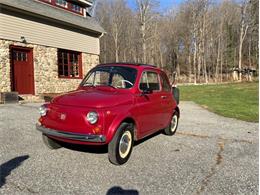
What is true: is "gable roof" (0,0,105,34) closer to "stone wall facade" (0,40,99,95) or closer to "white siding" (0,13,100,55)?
"white siding" (0,13,100,55)

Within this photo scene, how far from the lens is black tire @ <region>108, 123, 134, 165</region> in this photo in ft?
18.1

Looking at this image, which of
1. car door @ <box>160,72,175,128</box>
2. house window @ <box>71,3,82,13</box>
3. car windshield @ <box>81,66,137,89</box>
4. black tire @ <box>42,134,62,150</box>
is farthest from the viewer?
house window @ <box>71,3,82,13</box>

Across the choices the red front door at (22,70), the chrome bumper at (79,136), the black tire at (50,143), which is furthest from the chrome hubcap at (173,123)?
the red front door at (22,70)

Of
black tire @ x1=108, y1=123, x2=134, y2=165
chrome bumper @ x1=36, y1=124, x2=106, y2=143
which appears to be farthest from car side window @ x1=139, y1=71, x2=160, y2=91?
chrome bumper @ x1=36, y1=124, x2=106, y2=143

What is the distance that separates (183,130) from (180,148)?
235 centimetres

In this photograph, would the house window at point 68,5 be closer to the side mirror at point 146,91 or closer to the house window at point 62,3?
the house window at point 62,3

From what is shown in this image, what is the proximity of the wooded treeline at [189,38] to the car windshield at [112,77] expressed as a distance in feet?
145

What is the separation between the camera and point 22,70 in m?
17.4

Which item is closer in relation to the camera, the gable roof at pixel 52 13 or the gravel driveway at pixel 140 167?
the gravel driveway at pixel 140 167

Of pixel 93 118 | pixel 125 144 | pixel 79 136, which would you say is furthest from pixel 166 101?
pixel 79 136

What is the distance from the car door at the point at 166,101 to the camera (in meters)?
7.59

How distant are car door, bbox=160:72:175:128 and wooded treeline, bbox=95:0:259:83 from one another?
43127 mm

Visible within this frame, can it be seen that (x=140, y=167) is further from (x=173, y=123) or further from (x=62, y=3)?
(x=62, y=3)

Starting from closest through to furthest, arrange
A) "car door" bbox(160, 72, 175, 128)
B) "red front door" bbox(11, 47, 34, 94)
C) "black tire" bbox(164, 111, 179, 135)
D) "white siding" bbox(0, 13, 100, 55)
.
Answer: "car door" bbox(160, 72, 175, 128) → "black tire" bbox(164, 111, 179, 135) → "white siding" bbox(0, 13, 100, 55) → "red front door" bbox(11, 47, 34, 94)
